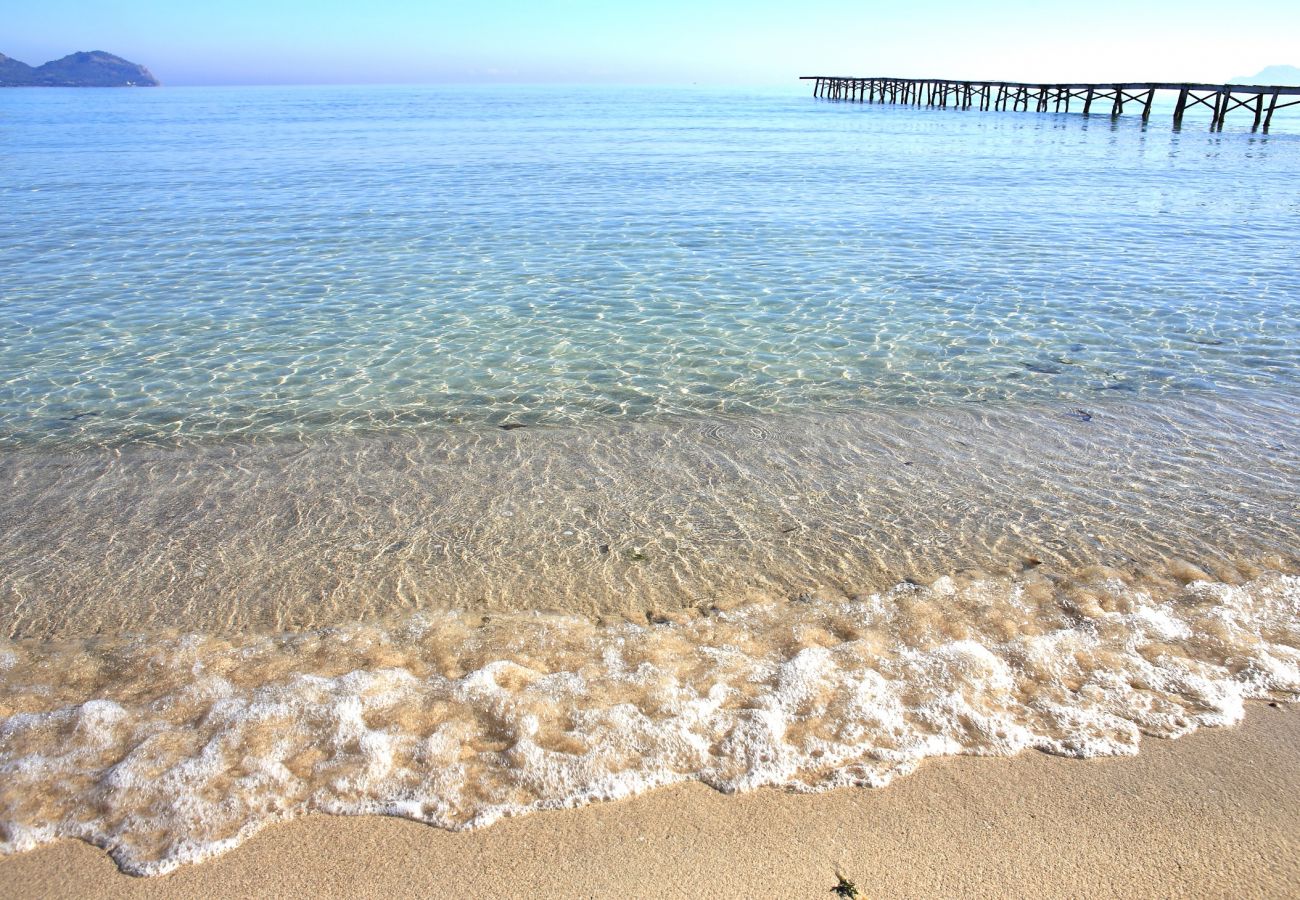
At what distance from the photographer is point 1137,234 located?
54.3 ft

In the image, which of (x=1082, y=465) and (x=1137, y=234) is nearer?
(x=1082, y=465)

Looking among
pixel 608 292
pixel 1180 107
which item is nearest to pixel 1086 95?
pixel 1180 107

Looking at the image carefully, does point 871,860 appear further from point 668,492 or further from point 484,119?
point 484,119

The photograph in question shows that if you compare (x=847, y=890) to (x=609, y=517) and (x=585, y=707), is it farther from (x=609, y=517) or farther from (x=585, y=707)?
(x=609, y=517)

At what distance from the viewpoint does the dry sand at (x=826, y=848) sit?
3.01 m

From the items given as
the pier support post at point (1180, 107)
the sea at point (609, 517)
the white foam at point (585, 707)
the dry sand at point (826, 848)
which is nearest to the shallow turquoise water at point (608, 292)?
the sea at point (609, 517)

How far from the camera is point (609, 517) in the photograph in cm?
614

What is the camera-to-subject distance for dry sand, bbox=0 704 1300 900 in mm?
3012

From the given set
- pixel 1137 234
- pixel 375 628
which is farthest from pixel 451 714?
pixel 1137 234

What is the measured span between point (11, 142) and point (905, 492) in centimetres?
4714

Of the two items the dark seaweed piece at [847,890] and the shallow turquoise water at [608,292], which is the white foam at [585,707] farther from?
the shallow turquoise water at [608,292]

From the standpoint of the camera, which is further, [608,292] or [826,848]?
[608,292]

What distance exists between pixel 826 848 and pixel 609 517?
330 centimetres

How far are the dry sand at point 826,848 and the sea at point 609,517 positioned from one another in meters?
0.14
